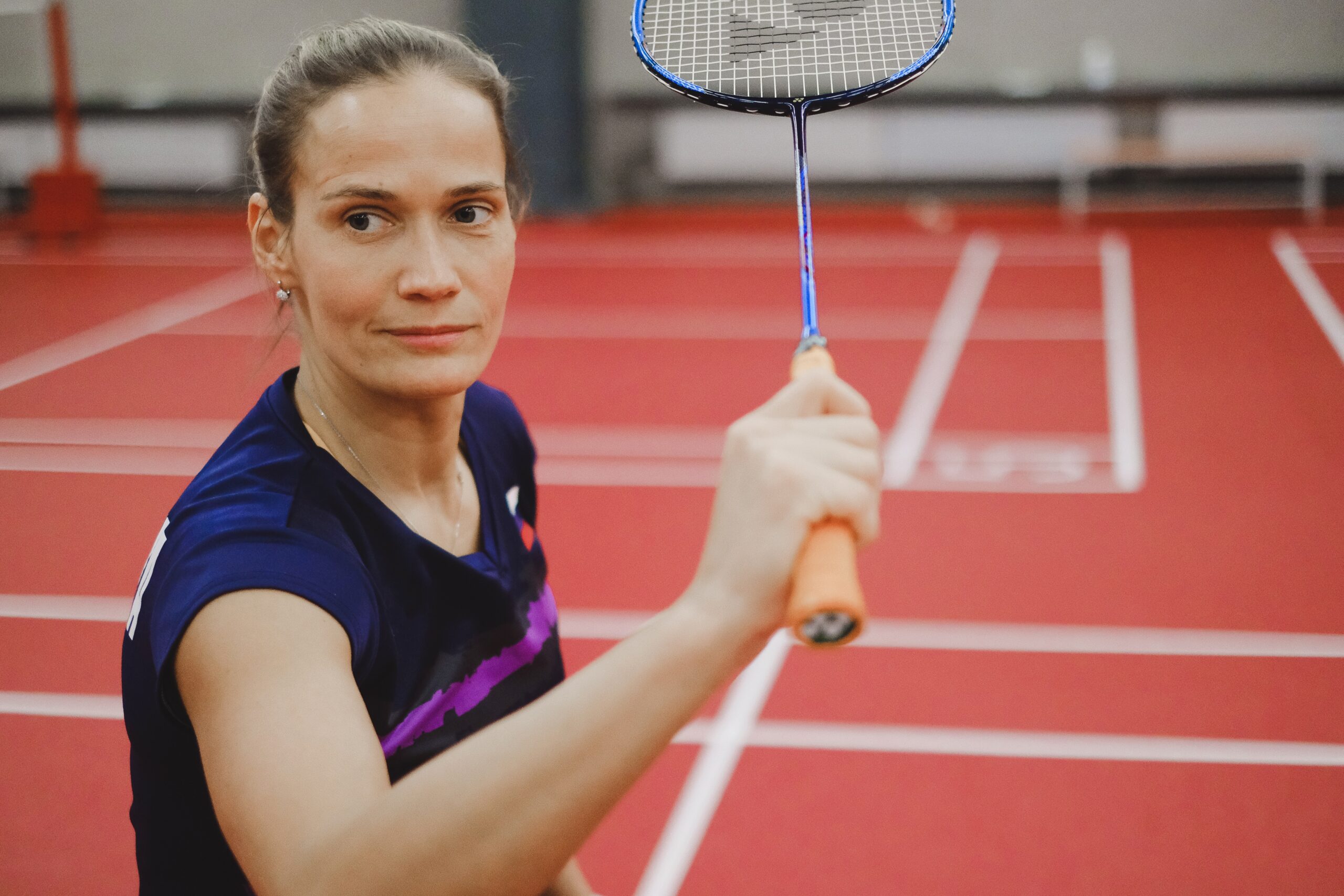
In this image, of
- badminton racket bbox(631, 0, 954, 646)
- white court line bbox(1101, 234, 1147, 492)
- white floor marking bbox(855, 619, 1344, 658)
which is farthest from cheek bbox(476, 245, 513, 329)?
white court line bbox(1101, 234, 1147, 492)

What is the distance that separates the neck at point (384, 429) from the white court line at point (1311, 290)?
6.05m

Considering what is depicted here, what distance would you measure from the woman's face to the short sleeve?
276mm

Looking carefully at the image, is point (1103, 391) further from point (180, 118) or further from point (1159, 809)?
point (180, 118)

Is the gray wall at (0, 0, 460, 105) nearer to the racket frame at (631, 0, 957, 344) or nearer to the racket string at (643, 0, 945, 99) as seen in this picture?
the racket string at (643, 0, 945, 99)

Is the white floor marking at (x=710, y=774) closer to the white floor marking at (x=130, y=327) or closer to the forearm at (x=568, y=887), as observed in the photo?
the forearm at (x=568, y=887)

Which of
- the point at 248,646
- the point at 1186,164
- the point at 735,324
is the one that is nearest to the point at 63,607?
the point at 248,646

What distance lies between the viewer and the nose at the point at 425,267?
1.46 meters

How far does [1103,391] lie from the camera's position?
6.21 meters

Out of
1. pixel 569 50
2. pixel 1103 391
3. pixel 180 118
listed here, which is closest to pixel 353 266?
pixel 1103 391

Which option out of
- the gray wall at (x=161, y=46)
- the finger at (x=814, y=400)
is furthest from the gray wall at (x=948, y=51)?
the finger at (x=814, y=400)

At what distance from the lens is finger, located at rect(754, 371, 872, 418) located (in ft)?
3.76

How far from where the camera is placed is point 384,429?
1.64 m

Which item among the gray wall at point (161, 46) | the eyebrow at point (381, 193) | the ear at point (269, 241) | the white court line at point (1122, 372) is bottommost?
the white court line at point (1122, 372)

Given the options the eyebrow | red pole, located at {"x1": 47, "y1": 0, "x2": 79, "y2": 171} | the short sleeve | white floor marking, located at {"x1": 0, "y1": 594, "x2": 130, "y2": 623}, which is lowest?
white floor marking, located at {"x1": 0, "y1": 594, "x2": 130, "y2": 623}
